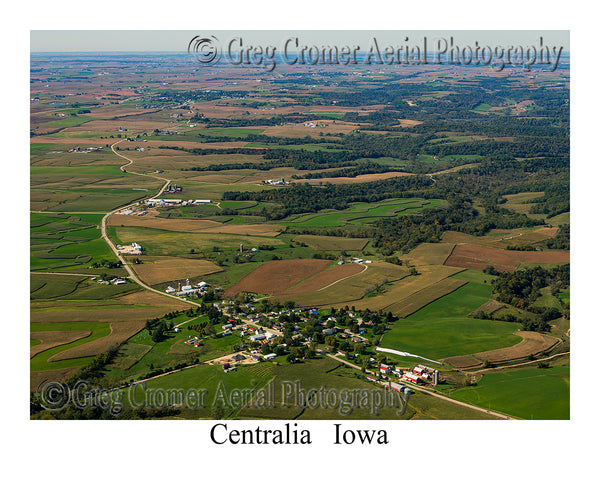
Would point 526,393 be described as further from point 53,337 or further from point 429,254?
point 53,337

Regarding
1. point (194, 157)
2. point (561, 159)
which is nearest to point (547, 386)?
point (561, 159)

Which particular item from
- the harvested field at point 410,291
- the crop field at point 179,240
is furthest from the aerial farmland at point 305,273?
the crop field at point 179,240

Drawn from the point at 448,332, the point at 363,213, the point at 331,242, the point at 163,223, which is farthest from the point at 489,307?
the point at 163,223

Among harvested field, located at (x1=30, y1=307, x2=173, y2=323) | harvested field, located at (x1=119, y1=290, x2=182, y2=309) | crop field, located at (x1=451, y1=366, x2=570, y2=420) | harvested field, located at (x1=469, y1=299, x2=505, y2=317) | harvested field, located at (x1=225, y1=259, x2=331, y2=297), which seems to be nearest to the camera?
crop field, located at (x1=451, y1=366, x2=570, y2=420)

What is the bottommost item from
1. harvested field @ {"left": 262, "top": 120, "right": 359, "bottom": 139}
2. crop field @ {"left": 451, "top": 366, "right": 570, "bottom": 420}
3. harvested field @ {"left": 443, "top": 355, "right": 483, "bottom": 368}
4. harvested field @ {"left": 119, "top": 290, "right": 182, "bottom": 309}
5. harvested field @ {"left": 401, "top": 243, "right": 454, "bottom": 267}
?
crop field @ {"left": 451, "top": 366, "right": 570, "bottom": 420}

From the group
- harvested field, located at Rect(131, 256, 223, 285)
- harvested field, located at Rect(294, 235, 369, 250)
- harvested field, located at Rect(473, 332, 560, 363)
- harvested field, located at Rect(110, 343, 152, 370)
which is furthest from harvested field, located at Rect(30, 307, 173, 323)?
harvested field, located at Rect(473, 332, 560, 363)

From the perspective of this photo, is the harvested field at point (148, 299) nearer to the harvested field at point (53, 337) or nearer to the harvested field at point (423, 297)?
the harvested field at point (53, 337)

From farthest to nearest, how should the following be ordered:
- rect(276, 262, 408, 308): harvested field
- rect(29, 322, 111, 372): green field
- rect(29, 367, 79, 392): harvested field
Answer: rect(276, 262, 408, 308): harvested field → rect(29, 322, 111, 372): green field → rect(29, 367, 79, 392): harvested field

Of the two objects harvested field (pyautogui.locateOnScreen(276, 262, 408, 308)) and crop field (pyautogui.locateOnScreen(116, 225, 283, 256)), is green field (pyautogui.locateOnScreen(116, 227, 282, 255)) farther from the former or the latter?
harvested field (pyautogui.locateOnScreen(276, 262, 408, 308))
